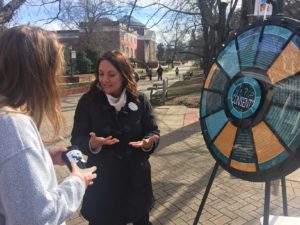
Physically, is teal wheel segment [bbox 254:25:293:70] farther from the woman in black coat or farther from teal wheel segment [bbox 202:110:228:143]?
the woman in black coat

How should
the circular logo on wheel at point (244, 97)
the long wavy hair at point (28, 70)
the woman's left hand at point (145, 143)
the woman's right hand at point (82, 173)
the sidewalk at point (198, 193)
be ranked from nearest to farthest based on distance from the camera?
the long wavy hair at point (28, 70)
the woman's right hand at point (82, 173)
the circular logo on wheel at point (244, 97)
the woman's left hand at point (145, 143)
the sidewalk at point (198, 193)

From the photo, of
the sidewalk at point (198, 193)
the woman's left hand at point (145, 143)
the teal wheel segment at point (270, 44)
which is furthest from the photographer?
the sidewalk at point (198, 193)

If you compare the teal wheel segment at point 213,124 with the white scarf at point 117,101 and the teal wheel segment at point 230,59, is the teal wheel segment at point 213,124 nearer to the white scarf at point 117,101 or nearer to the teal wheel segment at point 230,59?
the teal wheel segment at point 230,59

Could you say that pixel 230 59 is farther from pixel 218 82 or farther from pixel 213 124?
pixel 213 124

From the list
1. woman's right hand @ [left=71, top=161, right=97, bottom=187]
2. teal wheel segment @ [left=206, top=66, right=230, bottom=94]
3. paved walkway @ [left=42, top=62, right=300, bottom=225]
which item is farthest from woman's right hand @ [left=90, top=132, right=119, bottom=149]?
paved walkway @ [left=42, top=62, right=300, bottom=225]

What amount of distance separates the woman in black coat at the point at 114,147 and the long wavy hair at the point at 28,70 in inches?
42.2

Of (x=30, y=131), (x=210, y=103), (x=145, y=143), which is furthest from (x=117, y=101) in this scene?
(x=30, y=131)

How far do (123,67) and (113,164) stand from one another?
764 millimetres

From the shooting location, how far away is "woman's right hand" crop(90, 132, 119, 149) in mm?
2467

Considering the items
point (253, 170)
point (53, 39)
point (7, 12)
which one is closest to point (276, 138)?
point (253, 170)

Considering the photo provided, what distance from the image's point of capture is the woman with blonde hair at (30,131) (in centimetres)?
129

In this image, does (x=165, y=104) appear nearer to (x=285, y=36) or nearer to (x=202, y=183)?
(x=202, y=183)

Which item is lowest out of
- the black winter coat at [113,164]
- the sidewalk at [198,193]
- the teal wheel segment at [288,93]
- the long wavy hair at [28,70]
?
the sidewalk at [198,193]

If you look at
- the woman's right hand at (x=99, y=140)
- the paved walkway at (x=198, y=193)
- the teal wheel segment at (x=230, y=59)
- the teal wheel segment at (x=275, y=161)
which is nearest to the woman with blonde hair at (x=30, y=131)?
the woman's right hand at (x=99, y=140)
